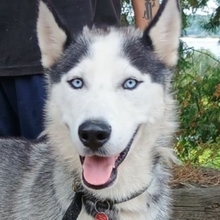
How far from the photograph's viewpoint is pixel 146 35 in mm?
3102

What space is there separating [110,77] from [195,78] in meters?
2.33

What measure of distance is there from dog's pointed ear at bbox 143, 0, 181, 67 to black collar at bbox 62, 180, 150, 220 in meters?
0.69

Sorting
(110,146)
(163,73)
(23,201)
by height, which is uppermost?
(163,73)

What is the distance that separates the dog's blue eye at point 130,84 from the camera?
2.87m

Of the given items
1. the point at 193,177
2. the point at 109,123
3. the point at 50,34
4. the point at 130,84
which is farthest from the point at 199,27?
the point at 109,123

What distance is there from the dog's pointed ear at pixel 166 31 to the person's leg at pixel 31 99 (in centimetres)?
76

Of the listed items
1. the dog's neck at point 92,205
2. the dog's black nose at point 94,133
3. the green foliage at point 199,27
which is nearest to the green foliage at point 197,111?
the green foliage at point 199,27

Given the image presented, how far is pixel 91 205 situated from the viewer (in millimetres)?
3045

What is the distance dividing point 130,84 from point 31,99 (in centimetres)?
91

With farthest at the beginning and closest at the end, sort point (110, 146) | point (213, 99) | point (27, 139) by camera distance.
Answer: point (213, 99), point (27, 139), point (110, 146)

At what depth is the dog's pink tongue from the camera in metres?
2.81

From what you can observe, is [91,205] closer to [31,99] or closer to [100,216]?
[100,216]

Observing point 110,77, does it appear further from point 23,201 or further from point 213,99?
point 213,99

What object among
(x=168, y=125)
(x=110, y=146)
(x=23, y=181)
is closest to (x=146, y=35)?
(x=168, y=125)
